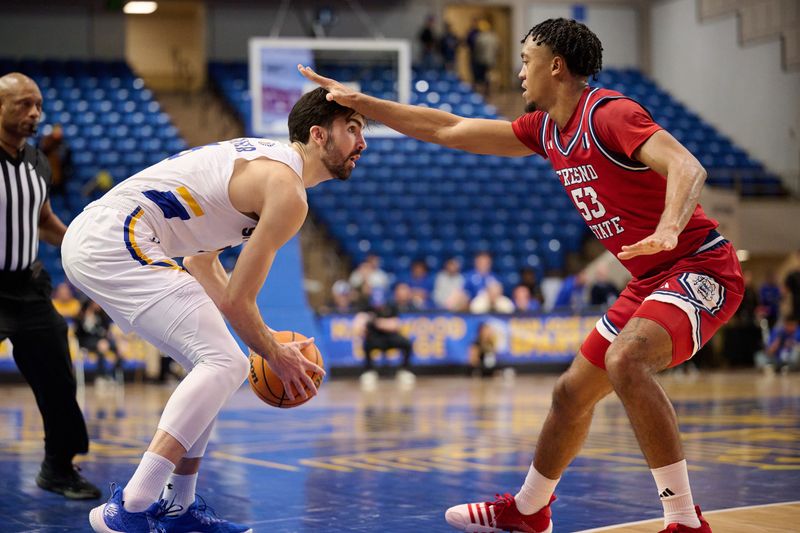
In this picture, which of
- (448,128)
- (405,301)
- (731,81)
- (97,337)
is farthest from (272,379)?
(731,81)

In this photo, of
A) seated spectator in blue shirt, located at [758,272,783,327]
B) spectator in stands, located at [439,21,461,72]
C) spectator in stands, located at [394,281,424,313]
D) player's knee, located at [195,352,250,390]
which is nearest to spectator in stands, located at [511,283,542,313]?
spectator in stands, located at [394,281,424,313]

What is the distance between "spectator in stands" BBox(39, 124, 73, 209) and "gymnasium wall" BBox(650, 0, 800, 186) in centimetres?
1423

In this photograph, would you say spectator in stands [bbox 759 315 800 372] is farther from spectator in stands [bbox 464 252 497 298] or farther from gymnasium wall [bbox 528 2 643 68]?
gymnasium wall [bbox 528 2 643 68]

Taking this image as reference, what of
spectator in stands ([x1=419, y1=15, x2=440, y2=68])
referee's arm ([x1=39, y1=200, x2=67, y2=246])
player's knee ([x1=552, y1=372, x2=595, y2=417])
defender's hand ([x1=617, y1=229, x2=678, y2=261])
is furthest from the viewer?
spectator in stands ([x1=419, y1=15, x2=440, y2=68])

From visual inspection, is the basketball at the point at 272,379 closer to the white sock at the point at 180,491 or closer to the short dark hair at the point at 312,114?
the white sock at the point at 180,491

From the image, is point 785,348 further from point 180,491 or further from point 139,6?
point 180,491

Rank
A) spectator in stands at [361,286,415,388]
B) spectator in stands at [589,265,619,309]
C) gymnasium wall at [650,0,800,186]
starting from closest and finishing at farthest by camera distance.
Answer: spectator in stands at [361,286,415,388] < spectator in stands at [589,265,619,309] < gymnasium wall at [650,0,800,186]

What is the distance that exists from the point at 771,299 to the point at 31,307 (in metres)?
15.7

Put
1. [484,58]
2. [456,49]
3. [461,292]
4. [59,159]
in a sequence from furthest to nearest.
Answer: [456,49]
[484,58]
[59,159]
[461,292]

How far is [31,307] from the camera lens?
19.0 ft

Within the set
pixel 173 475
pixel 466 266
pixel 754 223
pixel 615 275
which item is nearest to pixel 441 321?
pixel 466 266

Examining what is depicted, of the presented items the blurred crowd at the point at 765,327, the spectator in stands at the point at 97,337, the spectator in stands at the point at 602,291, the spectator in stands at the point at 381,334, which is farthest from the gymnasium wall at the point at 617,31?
the spectator in stands at the point at 97,337

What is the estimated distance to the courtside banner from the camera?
16703 mm

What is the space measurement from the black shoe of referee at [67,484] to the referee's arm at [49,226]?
124 cm
